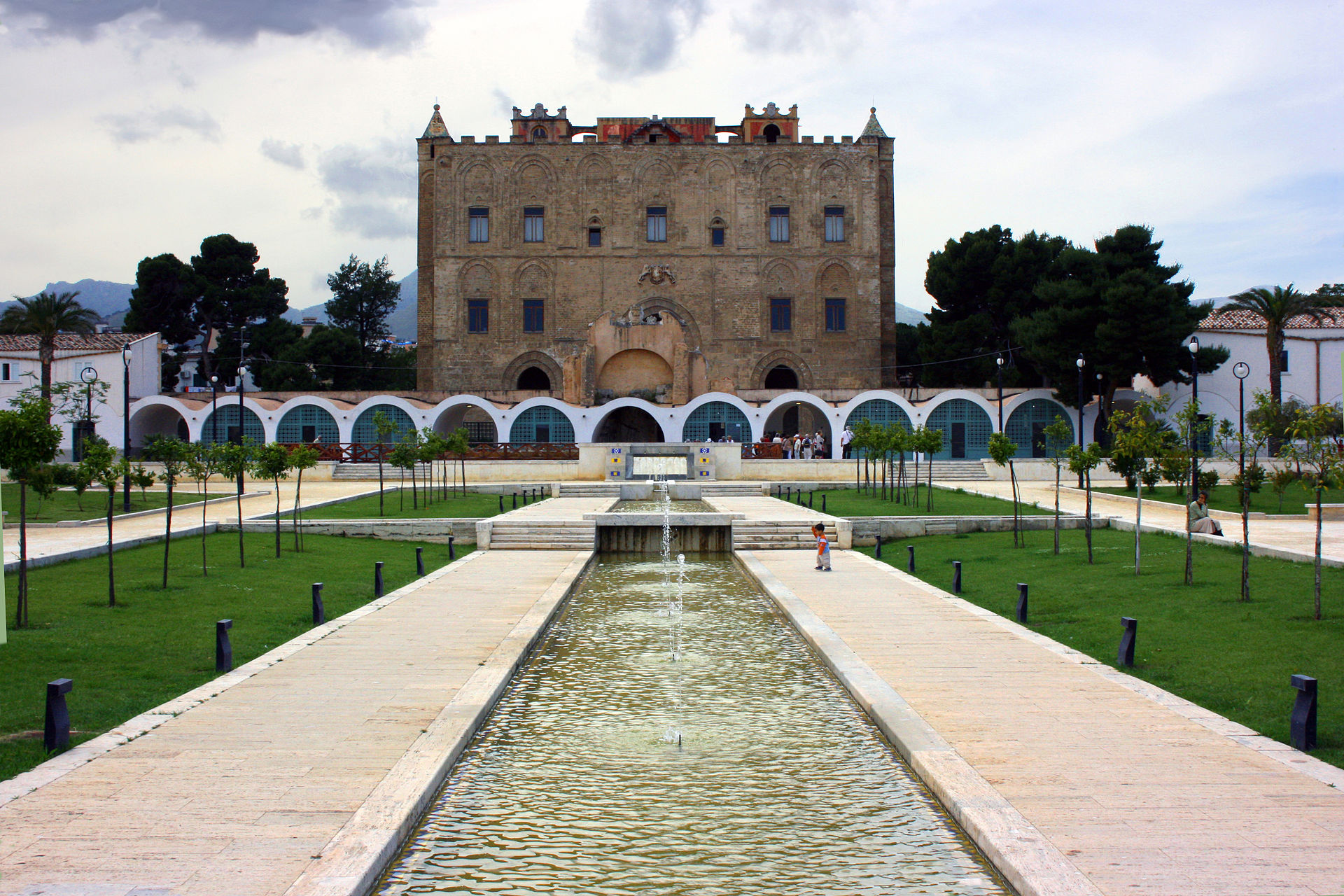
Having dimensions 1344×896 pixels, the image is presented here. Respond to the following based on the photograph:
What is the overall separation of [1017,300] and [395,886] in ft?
141

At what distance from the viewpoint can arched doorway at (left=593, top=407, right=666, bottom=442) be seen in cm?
4044

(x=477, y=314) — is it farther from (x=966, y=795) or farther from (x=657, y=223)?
(x=966, y=795)

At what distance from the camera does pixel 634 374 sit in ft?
132

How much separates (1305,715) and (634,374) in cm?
3497

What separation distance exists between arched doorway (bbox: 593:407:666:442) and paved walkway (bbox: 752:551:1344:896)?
103ft

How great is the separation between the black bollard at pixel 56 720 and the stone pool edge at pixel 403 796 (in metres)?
1.98

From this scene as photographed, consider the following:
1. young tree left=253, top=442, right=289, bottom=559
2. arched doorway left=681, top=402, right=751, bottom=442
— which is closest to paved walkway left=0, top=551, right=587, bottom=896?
young tree left=253, top=442, right=289, bottom=559

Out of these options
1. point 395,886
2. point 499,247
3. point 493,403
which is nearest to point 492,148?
point 499,247

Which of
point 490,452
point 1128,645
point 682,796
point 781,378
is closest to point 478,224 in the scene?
point 490,452

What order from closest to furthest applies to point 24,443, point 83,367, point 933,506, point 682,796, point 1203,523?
point 682,796
point 24,443
point 1203,523
point 933,506
point 83,367

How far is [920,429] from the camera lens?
23.1 meters

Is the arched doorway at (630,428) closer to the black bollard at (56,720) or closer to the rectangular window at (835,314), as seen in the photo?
the rectangular window at (835,314)

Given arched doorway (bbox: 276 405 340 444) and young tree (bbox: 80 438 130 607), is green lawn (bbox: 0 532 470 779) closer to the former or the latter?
young tree (bbox: 80 438 130 607)

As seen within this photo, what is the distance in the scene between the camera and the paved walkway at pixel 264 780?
14.0ft
